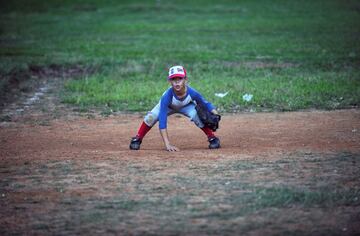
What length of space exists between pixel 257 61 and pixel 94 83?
5.10m

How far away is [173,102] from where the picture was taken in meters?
9.19

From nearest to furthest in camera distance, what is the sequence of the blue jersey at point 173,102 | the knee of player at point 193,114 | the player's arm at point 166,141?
the player's arm at point 166,141
the blue jersey at point 173,102
the knee of player at point 193,114

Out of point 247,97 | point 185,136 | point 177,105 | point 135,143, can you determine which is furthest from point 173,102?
point 247,97

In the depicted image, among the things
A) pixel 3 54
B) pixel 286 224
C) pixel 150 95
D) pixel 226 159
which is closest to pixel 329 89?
pixel 150 95

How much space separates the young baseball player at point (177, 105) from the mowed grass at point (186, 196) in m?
0.80

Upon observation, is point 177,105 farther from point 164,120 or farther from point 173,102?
point 164,120

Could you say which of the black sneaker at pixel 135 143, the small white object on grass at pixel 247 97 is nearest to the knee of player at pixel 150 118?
the black sneaker at pixel 135 143

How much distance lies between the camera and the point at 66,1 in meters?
39.8

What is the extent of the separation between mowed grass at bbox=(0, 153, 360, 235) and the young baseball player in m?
0.80

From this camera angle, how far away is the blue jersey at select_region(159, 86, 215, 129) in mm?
9031

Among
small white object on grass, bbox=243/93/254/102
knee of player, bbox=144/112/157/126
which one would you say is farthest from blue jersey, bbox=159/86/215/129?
small white object on grass, bbox=243/93/254/102

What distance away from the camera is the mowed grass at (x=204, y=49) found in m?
14.1

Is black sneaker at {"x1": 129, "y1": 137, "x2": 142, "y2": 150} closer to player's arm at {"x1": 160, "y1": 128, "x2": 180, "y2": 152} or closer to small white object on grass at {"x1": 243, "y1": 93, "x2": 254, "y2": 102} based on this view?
player's arm at {"x1": 160, "y1": 128, "x2": 180, "y2": 152}

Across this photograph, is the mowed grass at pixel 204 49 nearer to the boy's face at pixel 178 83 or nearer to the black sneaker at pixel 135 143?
the black sneaker at pixel 135 143
